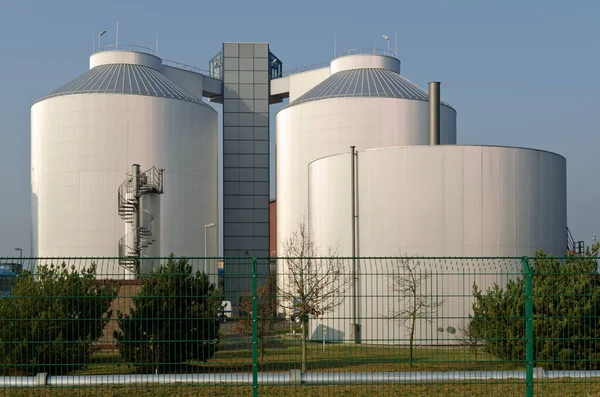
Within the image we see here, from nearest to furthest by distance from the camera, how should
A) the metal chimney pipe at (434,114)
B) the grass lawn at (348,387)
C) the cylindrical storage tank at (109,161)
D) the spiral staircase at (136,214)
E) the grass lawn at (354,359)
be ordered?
the grass lawn at (348,387)
the grass lawn at (354,359)
the metal chimney pipe at (434,114)
the spiral staircase at (136,214)
the cylindrical storage tank at (109,161)

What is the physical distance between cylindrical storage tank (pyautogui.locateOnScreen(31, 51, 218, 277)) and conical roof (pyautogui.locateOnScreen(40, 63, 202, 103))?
7 cm

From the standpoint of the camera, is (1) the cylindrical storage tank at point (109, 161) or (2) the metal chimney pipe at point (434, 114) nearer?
(2) the metal chimney pipe at point (434, 114)

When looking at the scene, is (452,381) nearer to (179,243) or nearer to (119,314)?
(119,314)

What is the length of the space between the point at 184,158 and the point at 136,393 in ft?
130

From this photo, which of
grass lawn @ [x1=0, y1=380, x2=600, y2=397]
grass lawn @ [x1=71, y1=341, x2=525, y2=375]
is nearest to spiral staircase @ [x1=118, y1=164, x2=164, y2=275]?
grass lawn @ [x1=71, y1=341, x2=525, y2=375]

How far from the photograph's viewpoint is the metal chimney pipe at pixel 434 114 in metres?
42.3

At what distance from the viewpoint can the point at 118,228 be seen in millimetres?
50281

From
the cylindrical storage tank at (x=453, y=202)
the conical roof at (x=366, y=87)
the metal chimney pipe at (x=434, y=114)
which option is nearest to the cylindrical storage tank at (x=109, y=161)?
the conical roof at (x=366, y=87)

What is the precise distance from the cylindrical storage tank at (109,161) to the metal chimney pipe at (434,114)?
707 inches

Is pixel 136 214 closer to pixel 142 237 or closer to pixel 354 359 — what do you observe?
pixel 142 237

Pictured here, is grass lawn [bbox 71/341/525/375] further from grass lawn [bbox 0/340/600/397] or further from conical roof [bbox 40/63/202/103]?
conical roof [bbox 40/63/202/103]

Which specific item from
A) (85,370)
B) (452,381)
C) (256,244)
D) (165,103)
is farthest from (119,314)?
(256,244)

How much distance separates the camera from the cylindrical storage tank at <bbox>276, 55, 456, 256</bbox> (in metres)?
53.0

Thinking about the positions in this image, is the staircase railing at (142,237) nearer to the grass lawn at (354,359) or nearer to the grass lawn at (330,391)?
the grass lawn at (354,359)
